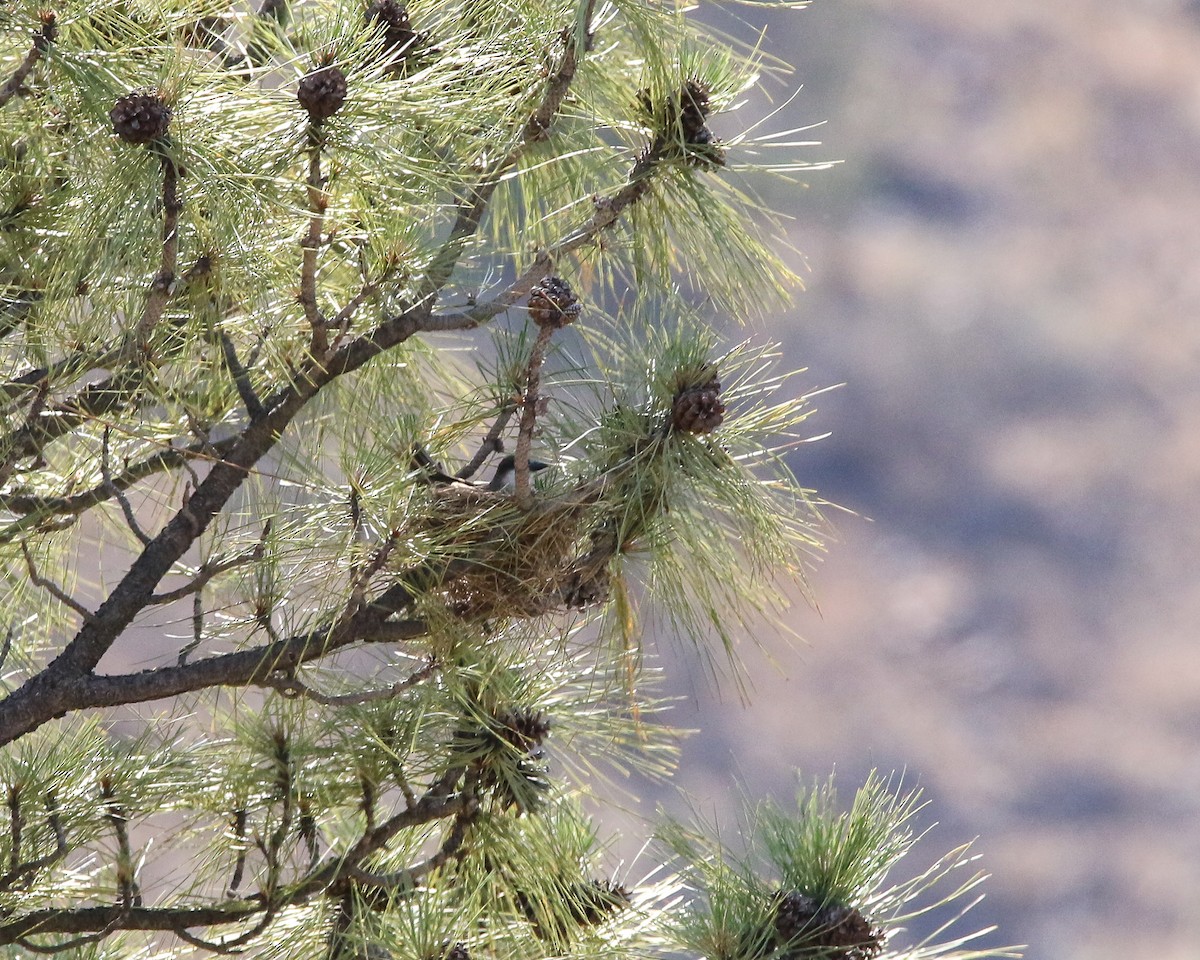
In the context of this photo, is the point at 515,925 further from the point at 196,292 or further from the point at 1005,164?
the point at 1005,164

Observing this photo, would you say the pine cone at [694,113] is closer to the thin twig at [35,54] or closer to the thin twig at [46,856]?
the thin twig at [35,54]

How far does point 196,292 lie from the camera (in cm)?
→ 76

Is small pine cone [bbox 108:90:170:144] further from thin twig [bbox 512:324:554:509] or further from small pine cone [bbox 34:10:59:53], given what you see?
thin twig [bbox 512:324:554:509]

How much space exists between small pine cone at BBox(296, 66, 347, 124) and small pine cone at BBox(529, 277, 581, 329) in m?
0.15

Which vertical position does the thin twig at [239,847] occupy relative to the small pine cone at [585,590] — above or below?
below

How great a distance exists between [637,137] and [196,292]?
0.89 ft

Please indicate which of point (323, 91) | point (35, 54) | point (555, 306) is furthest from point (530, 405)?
point (35, 54)

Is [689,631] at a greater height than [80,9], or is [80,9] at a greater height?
[80,9]

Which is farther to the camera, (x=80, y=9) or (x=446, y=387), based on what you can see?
(x=446, y=387)

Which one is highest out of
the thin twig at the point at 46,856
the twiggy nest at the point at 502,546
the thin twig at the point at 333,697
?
the twiggy nest at the point at 502,546

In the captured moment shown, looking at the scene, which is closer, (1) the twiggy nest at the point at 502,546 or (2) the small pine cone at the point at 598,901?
(1) the twiggy nest at the point at 502,546

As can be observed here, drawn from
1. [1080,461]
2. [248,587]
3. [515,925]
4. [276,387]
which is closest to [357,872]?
[515,925]

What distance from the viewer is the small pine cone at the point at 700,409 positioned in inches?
27.4

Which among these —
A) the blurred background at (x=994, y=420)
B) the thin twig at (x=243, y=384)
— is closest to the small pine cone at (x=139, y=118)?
the thin twig at (x=243, y=384)
